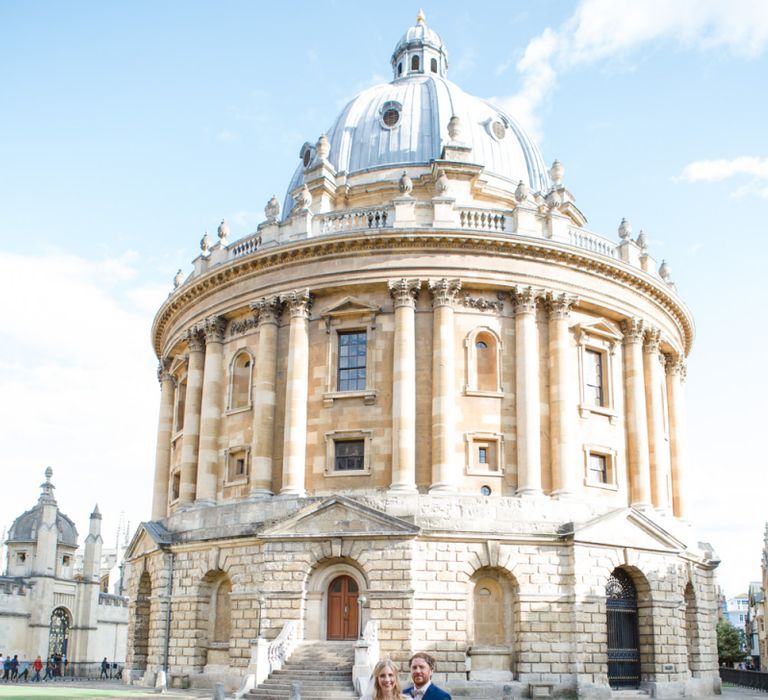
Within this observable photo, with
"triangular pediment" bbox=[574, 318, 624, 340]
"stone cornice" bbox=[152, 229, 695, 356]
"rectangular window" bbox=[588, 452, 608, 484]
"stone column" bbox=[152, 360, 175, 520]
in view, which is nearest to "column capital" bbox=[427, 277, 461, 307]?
"stone cornice" bbox=[152, 229, 695, 356]

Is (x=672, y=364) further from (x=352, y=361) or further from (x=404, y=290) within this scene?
(x=352, y=361)

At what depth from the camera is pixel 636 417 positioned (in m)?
39.0

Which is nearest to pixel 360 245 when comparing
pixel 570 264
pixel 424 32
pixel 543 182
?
pixel 570 264

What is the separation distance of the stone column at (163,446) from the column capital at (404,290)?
50.3 feet

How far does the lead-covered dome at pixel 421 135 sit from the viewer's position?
4612 centimetres

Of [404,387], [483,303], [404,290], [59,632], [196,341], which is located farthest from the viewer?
[59,632]

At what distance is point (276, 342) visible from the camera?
125ft

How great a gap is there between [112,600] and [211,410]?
123 ft

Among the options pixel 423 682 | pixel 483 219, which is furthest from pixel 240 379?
pixel 423 682

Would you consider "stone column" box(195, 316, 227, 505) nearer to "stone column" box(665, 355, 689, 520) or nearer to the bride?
"stone column" box(665, 355, 689, 520)

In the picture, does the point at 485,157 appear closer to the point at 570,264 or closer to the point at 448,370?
the point at 570,264

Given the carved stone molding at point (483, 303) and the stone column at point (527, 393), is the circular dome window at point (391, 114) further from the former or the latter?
the stone column at point (527, 393)

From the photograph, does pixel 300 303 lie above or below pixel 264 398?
above

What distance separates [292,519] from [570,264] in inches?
589
